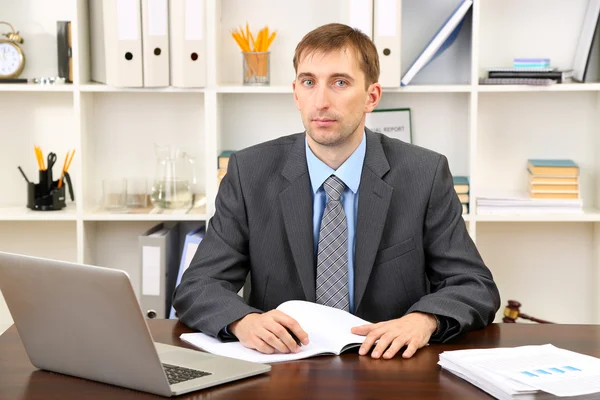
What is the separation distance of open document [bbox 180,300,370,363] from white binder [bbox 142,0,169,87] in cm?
142

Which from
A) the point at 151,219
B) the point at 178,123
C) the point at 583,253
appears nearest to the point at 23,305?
the point at 151,219

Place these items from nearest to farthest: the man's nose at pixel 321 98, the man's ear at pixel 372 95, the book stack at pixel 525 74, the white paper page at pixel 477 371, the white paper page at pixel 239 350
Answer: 1. the white paper page at pixel 477 371
2. the white paper page at pixel 239 350
3. the man's nose at pixel 321 98
4. the man's ear at pixel 372 95
5. the book stack at pixel 525 74

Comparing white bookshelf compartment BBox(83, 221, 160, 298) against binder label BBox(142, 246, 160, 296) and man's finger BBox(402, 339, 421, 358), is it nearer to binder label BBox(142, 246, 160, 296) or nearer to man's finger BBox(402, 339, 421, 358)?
binder label BBox(142, 246, 160, 296)

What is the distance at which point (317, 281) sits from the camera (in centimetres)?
192

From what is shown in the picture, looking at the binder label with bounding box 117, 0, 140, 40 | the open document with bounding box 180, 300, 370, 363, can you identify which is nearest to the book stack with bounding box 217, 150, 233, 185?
the binder label with bounding box 117, 0, 140, 40

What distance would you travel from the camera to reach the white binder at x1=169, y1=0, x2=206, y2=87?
2.84 metres

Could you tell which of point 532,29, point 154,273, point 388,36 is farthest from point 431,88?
point 154,273

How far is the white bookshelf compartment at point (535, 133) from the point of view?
3162 mm

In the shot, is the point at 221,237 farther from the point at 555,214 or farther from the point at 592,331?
the point at 555,214

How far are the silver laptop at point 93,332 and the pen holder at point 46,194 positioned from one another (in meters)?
1.68

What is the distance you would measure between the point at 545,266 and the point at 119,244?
5.43 feet

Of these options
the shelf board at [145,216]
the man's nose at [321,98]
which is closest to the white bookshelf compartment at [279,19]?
the shelf board at [145,216]

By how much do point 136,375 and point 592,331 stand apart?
0.91 metres

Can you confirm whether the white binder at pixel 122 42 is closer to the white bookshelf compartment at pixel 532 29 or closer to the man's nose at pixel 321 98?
the man's nose at pixel 321 98
